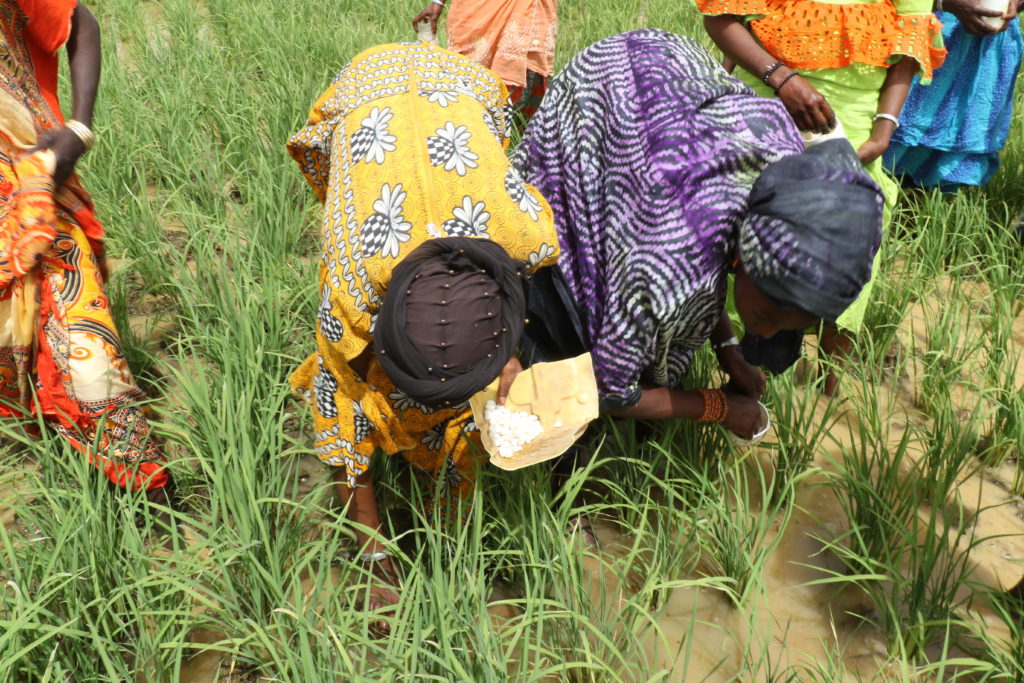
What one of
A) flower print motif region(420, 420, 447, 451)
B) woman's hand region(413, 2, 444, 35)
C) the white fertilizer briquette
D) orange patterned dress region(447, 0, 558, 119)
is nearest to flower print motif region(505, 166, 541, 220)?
the white fertilizer briquette

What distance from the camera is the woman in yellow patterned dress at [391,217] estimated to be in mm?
1276

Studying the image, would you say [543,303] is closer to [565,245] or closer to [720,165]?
[565,245]

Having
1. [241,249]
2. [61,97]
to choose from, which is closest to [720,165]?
[241,249]

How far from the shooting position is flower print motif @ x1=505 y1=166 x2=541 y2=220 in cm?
137

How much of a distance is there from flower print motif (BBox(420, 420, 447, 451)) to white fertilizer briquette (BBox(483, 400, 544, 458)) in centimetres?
24

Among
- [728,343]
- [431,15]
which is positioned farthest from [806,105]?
[431,15]

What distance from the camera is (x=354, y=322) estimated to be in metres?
1.29

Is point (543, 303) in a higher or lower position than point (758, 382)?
higher

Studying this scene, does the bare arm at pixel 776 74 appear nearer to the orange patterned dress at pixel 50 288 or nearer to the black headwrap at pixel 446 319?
the black headwrap at pixel 446 319

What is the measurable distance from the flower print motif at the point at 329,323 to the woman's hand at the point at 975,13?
7.52 ft

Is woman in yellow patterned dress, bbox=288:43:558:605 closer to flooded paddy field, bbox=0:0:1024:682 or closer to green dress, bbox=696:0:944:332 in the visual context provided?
flooded paddy field, bbox=0:0:1024:682

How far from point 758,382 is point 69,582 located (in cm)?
158

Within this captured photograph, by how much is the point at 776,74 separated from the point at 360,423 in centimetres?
143

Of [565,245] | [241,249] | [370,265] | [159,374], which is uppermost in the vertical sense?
[370,265]
